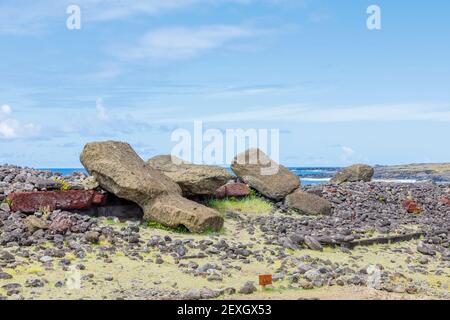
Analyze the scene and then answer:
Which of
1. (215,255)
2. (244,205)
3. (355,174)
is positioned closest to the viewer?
(215,255)

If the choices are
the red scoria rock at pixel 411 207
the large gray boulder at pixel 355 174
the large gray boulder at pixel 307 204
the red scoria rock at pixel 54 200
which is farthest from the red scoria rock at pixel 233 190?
the large gray boulder at pixel 355 174

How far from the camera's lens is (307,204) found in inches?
750

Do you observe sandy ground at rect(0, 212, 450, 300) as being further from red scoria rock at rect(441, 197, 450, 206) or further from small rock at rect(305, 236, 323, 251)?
red scoria rock at rect(441, 197, 450, 206)

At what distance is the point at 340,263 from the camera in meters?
13.3

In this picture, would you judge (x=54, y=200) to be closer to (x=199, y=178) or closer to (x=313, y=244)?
(x=199, y=178)

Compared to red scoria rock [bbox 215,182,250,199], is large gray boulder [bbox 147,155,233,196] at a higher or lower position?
higher

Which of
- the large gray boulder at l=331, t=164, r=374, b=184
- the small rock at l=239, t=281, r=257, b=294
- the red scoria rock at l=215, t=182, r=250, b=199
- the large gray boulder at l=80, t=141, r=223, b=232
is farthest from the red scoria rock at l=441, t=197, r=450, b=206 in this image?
the small rock at l=239, t=281, r=257, b=294

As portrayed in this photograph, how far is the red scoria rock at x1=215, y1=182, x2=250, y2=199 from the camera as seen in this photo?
18.8m

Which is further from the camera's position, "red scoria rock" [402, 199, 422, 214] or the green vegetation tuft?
"red scoria rock" [402, 199, 422, 214]

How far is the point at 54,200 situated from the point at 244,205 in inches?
244

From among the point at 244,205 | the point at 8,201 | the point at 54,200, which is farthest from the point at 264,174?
the point at 8,201

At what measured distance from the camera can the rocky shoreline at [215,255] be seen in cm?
1019

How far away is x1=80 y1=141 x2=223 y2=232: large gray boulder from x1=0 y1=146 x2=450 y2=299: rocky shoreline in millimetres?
283
